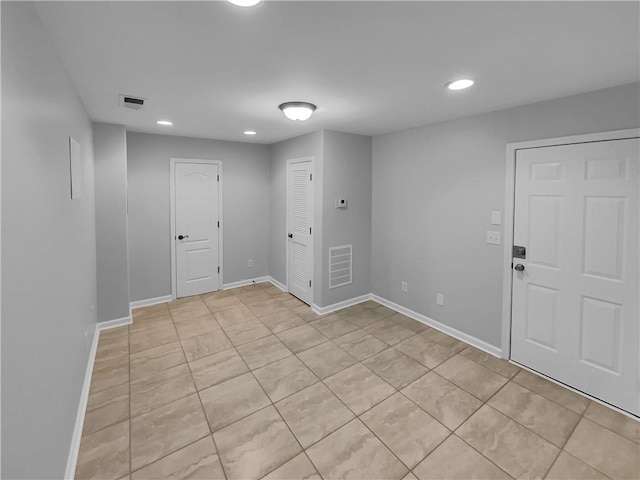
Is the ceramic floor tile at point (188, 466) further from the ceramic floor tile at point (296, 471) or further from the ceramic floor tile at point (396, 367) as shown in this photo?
the ceramic floor tile at point (396, 367)

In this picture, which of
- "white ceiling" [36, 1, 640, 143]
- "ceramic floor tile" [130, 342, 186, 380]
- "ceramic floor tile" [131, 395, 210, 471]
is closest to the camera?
"white ceiling" [36, 1, 640, 143]

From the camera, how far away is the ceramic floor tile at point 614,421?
82.0 inches

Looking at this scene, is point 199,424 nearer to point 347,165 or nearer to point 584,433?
point 584,433

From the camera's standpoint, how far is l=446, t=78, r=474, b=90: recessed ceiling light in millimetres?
2162

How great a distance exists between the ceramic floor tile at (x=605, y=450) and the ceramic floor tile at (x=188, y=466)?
87.4 inches

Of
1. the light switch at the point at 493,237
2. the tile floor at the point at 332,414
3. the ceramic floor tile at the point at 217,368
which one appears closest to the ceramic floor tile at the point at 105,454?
the tile floor at the point at 332,414

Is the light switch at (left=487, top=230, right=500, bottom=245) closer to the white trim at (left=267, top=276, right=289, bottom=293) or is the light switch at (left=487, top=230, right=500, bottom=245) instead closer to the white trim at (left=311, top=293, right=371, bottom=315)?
the white trim at (left=311, top=293, right=371, bottom=315)

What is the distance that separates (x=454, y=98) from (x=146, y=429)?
135 inches

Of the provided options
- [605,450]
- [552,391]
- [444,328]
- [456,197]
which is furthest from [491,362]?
[456,197]

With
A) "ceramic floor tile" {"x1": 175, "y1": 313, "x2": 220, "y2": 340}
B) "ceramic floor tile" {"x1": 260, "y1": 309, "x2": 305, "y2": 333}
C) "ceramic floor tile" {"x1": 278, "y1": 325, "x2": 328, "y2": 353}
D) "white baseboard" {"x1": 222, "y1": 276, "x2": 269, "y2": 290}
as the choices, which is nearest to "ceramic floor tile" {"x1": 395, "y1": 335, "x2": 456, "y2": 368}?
"ceramic floor tile" {"x1": 278, "y1": 325, "x2": 328, "y2": 353}

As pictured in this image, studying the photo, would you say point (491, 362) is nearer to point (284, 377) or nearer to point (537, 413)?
point (537, 413)

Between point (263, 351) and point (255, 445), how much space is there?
1.18 meters

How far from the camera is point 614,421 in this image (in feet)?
7.19

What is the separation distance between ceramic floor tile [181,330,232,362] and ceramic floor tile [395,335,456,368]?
1.86 metres
